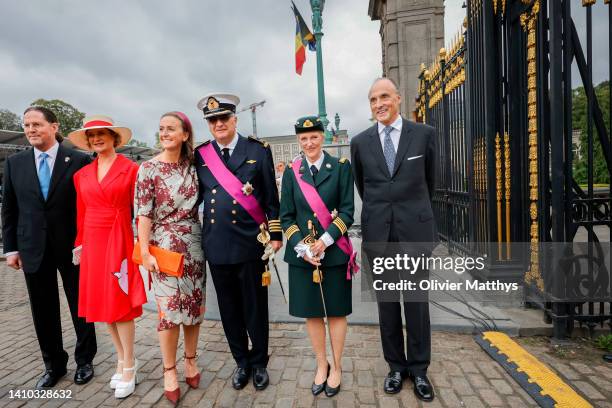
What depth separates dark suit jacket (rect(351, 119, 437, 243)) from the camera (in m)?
2.79

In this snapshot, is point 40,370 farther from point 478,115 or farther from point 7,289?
point 478,115

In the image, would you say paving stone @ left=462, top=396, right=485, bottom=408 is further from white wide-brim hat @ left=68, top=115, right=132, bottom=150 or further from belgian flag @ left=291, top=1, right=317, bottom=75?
belgian flag @ left=291, top=1, right=317, bottom=75

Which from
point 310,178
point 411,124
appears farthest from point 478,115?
point 310,178

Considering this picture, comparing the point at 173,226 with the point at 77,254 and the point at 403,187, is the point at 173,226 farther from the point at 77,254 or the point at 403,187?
the point at 403,187

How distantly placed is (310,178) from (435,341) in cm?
213

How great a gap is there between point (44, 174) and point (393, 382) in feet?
10.7

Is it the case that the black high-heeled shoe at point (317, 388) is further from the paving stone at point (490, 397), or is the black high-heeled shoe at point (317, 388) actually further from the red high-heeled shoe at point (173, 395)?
the paving stone at point (490, 397)

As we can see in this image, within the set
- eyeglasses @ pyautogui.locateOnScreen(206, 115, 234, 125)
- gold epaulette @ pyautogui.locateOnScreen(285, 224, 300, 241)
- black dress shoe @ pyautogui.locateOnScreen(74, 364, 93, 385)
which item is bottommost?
black dress shoe @ pyautogui.locateOnScreen(74, 364, 93, 385)

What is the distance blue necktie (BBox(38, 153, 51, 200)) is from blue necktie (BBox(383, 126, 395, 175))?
2.77 meters

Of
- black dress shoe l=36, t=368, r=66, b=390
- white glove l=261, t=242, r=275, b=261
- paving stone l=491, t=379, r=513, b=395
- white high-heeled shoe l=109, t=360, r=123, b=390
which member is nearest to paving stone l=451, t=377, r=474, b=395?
paving stone l=491, t=379, r=513, b=395

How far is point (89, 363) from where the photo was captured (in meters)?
3.34

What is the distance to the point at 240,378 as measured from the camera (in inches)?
120

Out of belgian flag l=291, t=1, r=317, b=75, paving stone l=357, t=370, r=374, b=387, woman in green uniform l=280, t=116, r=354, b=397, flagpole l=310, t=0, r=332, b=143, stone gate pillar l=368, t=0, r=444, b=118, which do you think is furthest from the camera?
stone gate pillar l=368, t=0, r=444, b=118

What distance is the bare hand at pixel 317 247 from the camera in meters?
2.69
